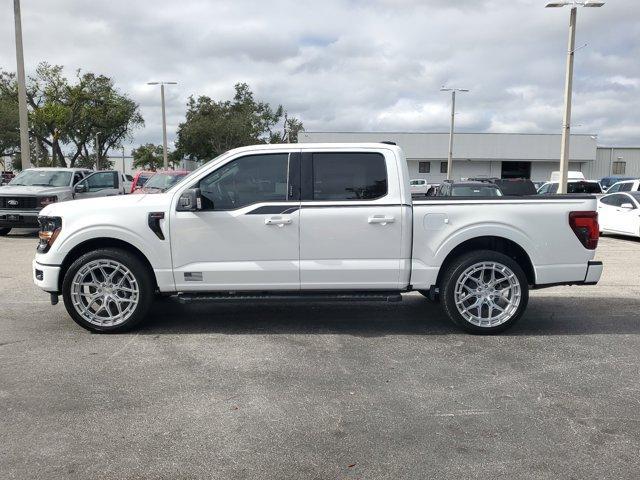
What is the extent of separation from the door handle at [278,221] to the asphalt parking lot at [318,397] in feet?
3.80

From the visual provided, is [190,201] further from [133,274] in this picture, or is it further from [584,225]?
[584,225]

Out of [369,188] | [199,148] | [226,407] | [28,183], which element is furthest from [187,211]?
[199,148]

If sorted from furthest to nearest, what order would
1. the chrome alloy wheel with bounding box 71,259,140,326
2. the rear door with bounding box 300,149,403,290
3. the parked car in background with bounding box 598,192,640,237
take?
the parked car in background with bounding box 598,192,640,237, the chrome alloy wheel with bounding box 71,259,140,326, the rear door with bounding box 300,149,403,290

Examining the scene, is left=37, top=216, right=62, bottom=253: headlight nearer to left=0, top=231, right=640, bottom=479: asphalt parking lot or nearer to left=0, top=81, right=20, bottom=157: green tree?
left=0, top=231, right=640, bottom=479: asphalt parking lot

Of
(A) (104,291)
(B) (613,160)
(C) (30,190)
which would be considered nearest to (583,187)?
(C) (30,190)

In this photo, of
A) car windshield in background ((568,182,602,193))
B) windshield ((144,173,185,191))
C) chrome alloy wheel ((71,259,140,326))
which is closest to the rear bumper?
chrome alloy wheel ((71,259,140,326))

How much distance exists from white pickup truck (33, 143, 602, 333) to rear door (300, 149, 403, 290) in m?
0.01

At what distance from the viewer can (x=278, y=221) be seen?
227 inches

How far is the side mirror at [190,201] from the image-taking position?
570cm

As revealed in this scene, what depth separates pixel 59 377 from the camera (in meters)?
4.75

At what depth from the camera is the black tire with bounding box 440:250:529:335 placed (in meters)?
5.93

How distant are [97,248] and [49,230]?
19.9 inches

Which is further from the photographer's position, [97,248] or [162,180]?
[162,180]

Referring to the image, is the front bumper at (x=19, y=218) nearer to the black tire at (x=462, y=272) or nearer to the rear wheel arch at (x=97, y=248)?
the rear wheel arch at (x=97, y=248)
